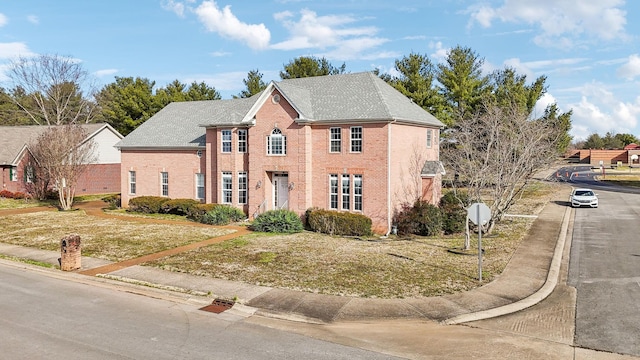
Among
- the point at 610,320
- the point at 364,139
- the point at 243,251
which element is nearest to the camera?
the point at 610,320

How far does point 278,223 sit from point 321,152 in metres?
4.95

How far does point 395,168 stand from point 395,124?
8.02 ft

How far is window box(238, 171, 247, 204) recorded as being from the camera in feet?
95.7

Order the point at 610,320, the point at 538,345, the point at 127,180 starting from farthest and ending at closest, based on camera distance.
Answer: the point at 127,180, the point at 610,320, the point at 538,345

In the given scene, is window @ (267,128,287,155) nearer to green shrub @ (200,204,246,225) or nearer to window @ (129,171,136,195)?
green shrub @ (200,204,246,225)

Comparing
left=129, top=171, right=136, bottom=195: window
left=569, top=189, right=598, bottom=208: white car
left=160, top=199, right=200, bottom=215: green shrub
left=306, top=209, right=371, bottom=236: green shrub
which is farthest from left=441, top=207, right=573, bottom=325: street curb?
left=129, top=171, right=136, bottom=195: window

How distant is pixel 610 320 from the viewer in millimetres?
11602

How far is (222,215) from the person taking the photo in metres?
27.3

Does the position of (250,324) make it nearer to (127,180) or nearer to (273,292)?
(273,292)

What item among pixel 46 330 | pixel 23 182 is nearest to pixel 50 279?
pixel 46 330

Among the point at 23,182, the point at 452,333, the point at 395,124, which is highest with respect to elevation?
the point at 395,124

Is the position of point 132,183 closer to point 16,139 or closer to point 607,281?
point 16,139

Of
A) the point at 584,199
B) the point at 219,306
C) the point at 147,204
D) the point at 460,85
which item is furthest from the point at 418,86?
the point at 219,306

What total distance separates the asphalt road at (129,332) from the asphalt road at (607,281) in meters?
5.43
